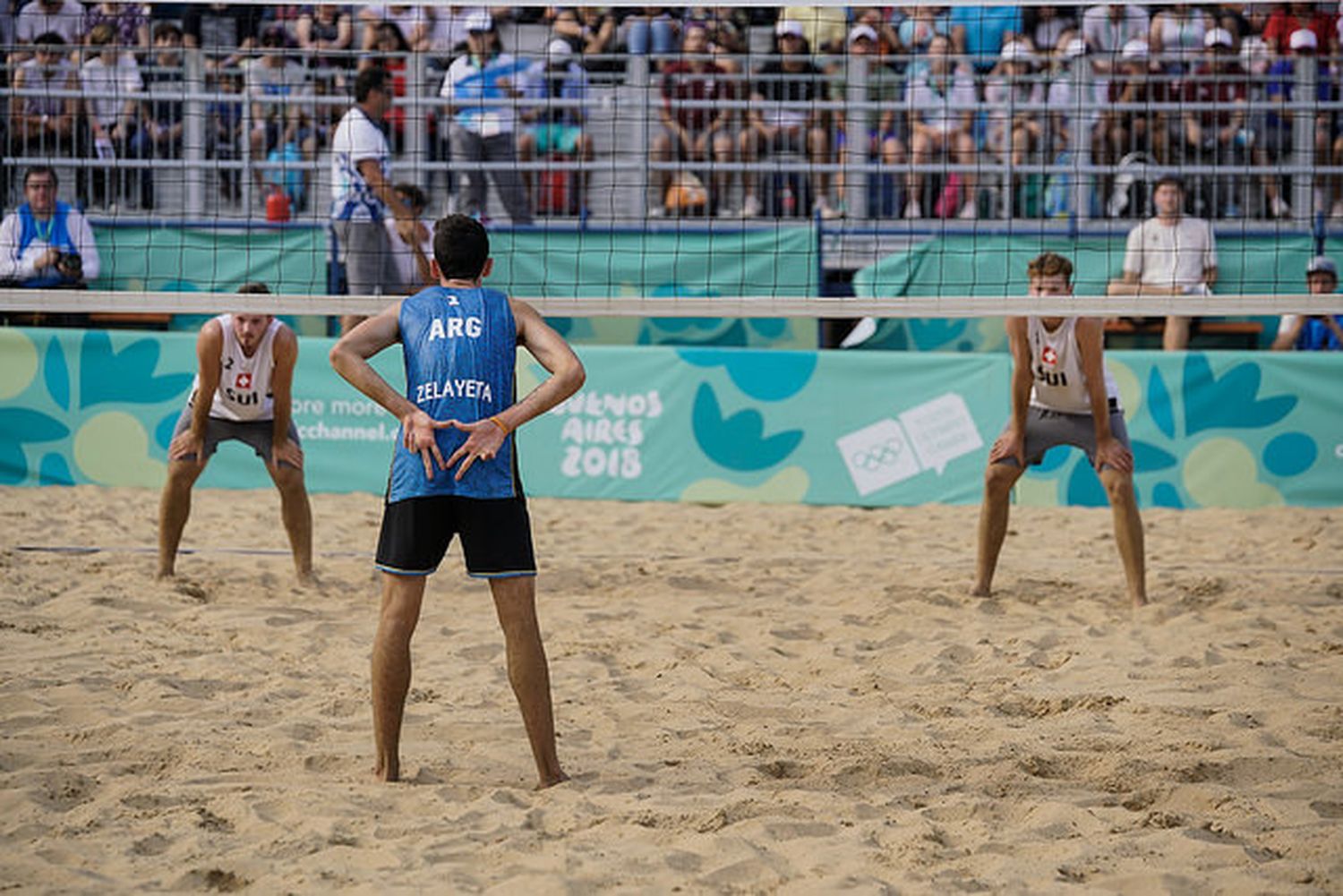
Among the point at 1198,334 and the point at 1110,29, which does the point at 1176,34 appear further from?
the point at 1198,334

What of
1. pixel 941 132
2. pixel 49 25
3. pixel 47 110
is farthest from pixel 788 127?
pixel 49 25

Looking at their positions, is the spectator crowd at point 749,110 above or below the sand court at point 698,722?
above

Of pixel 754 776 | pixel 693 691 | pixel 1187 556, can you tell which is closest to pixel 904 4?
pixel 693 691

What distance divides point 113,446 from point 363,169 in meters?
2.96

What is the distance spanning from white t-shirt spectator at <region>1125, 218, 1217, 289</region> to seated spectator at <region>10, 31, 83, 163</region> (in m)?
7.19

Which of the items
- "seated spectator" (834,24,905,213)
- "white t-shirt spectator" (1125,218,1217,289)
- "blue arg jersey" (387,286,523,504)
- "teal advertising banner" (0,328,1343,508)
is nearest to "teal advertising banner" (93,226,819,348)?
"seated spectator" (834,24,905,213)

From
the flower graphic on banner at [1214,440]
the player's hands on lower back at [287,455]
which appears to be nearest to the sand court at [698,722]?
the player's hands on lower back at [287,455]

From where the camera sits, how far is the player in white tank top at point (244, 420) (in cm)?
755

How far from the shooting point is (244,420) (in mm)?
7750

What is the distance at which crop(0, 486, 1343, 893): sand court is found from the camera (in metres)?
4.01

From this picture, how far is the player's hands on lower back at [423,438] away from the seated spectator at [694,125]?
25.2ft

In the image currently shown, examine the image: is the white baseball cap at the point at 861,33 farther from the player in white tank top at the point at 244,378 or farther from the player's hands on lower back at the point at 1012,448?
the player in white tank top at the point at 244,378

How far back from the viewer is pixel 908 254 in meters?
10.6

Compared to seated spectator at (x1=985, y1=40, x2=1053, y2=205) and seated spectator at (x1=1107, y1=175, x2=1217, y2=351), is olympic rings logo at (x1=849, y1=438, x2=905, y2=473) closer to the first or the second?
seated spectator at (x1=1107, y1=175, x2=1217, y2=351)
